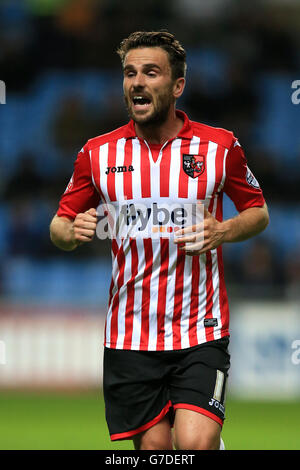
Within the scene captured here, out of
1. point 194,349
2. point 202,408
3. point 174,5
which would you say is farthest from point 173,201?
point 174,5

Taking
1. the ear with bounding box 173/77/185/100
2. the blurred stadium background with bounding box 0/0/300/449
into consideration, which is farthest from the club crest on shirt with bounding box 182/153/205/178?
the blurred stadium background with bounding box 0/0/300/449

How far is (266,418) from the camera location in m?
9.20

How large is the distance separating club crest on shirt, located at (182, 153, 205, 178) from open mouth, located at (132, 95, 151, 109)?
34 cm

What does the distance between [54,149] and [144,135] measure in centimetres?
905

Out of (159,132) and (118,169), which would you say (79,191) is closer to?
(118,169)

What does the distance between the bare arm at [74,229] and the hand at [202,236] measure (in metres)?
0.43

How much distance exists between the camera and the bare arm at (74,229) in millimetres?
4449

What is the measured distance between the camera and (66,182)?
12.8 m

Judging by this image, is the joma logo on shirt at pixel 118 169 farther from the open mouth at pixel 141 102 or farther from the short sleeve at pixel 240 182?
the short sleeve at pixel 240 182

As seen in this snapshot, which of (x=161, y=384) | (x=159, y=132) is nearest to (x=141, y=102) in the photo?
(x=159, y=132)

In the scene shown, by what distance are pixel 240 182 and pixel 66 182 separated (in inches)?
323
